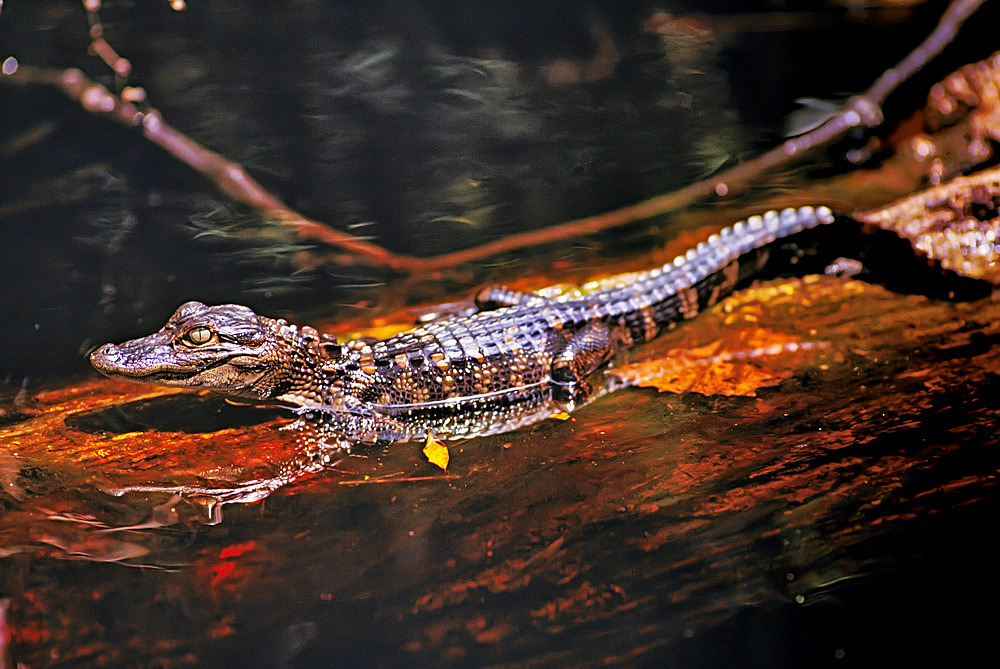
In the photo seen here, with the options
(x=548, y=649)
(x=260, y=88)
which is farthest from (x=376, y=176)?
(x=548, y=649)

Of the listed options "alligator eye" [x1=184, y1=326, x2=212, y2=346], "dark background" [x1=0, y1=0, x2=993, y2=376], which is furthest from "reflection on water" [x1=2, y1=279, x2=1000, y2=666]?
"dark background" [x1=0, y1=0, x2=993, y2=376]

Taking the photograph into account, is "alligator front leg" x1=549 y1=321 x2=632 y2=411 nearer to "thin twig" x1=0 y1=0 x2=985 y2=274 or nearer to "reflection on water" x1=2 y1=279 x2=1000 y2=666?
"reflection on water" x1=2 y1=279 x2=1000 y2=666

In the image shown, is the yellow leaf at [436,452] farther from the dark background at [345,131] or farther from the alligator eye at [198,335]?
the dark background at [345,131]

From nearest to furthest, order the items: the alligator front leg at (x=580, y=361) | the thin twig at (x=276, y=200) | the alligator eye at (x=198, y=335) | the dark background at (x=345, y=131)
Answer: the alligator eye at (x=198, y=335) → the alligator front leg at (x=580, y=361) → the dark background at (x=345, y=131) → the thin twig at (x=276, y=200)

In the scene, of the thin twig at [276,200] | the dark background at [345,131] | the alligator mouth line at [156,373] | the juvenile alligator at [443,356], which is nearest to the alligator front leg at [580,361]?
the juvenile alligator at [443,356]

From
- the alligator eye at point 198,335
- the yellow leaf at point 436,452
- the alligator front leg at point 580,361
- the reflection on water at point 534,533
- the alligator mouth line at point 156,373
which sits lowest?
the reflection on water at point 534,533

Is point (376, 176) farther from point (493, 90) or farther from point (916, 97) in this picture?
point (916, 97)

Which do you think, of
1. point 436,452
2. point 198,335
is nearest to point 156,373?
point 198,335
